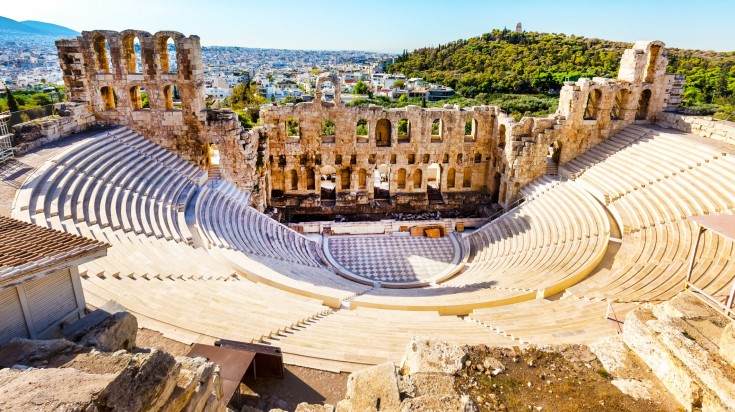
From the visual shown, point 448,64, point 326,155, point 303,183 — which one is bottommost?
point 303,183

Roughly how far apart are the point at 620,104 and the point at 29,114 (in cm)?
2874

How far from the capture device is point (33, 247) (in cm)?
674

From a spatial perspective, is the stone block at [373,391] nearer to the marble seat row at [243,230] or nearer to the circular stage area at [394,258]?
the marble seat row at [243,230]

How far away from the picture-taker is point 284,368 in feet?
27.1

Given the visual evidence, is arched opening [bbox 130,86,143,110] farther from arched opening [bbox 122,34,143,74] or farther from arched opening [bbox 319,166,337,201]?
arched opening [bbox 319,166,337,201]

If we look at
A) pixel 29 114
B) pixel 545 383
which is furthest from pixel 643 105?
pixel 29 114

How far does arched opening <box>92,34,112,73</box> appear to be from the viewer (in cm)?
2109

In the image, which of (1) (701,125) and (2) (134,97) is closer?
(1) (701,125)

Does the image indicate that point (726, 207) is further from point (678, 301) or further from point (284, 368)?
point (284, 368)

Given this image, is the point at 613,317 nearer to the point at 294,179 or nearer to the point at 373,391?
the point at 373,391

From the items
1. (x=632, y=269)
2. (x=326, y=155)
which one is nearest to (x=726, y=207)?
(x=632, y=269)

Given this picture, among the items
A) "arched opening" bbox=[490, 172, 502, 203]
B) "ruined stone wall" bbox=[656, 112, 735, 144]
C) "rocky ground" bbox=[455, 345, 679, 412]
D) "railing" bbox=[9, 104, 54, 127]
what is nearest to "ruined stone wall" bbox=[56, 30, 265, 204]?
"railing" bbox=[9, 104, 54, 127]

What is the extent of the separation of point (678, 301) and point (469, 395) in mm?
4162

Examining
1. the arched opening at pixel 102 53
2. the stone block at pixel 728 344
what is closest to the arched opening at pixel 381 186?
the arched opening at pixel 102 53
